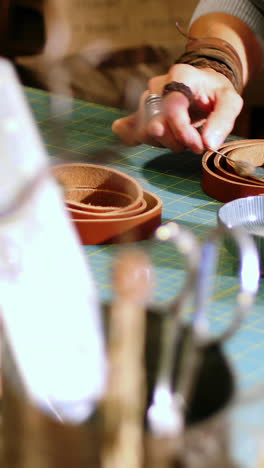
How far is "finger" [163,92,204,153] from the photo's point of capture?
0.90 meters

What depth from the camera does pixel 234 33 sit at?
1190mm

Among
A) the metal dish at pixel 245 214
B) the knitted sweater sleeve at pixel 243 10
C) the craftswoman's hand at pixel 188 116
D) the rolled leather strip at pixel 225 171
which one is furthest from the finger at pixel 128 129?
the knitted sweater sleeve at pixel 243 10

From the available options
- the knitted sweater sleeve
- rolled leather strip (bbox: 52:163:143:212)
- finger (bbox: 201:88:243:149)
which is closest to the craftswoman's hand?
finger (bbox: 201:88:243:149)

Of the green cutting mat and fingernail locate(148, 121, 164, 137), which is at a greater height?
fingernail locate(148, 121, 164, 137)

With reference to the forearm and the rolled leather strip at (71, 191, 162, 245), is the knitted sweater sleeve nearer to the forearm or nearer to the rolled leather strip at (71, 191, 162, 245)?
the forearm

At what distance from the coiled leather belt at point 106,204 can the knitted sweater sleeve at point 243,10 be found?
51cm

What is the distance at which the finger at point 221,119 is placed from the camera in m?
0.92

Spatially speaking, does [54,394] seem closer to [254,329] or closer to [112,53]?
[254,329]

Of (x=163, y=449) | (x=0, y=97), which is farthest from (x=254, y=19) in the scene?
(x=163, y=449)

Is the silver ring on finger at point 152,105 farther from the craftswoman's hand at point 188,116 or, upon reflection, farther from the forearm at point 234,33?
the forearm at point 234,33

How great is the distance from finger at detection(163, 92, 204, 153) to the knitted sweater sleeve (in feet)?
1.17

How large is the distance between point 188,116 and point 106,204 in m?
0.19

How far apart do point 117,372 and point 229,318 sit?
35 centimetres

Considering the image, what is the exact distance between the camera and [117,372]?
282mm
